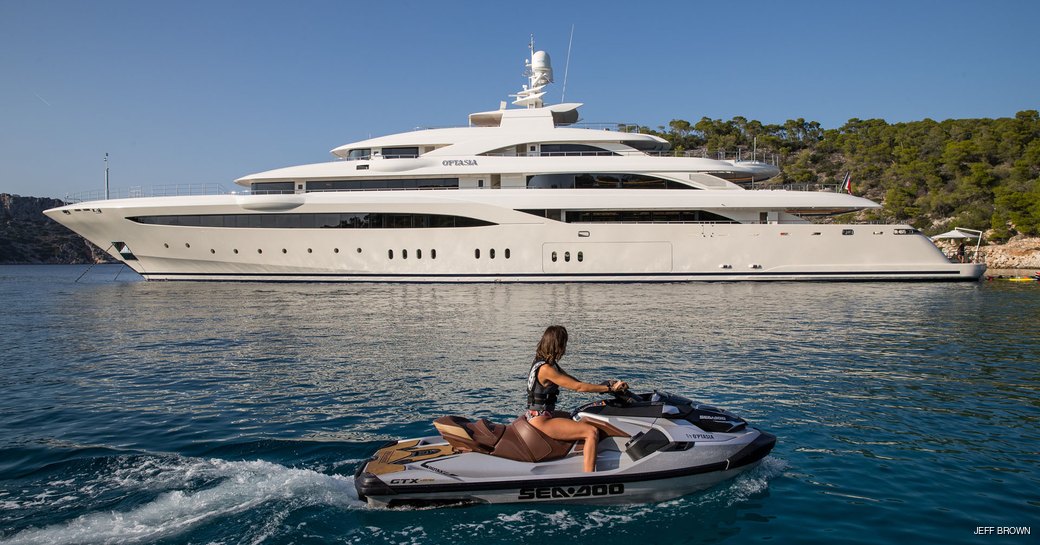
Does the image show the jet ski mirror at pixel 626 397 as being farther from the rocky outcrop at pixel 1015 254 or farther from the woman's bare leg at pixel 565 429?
the rocky outcrop at pixel 1015 254

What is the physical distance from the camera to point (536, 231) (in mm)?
26594

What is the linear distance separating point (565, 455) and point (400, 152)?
26695 millimetres

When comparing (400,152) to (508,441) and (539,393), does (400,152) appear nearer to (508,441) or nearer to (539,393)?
(539,393)

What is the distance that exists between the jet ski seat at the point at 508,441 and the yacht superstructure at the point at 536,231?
842 inches

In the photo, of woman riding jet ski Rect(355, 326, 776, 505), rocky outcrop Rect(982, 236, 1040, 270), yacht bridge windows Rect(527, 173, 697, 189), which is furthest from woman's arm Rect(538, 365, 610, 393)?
rocky outcrop Rect(982, 236, 1040, 270)

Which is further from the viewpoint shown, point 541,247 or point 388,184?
point 388,184

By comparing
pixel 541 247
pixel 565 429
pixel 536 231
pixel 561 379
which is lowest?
pixel 565 429

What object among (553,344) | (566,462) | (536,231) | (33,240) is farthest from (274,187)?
(33,240)

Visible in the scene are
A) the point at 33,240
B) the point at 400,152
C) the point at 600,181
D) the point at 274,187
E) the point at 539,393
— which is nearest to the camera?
the point at 539,393

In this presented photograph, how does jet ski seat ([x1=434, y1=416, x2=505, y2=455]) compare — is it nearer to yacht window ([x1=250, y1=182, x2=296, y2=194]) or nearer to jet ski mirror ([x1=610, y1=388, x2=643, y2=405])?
jet ski mirror ([x1=610, y1=388, x2=643, y2=405])

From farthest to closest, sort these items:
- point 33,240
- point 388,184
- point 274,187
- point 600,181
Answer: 1. point 33,240
2. point 274,187
3. point 388,184
4. point 600,181

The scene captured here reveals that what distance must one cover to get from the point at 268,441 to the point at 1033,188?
63571mm

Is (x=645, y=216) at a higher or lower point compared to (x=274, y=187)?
lower

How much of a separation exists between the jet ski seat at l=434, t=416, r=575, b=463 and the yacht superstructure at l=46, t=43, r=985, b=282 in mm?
21391
